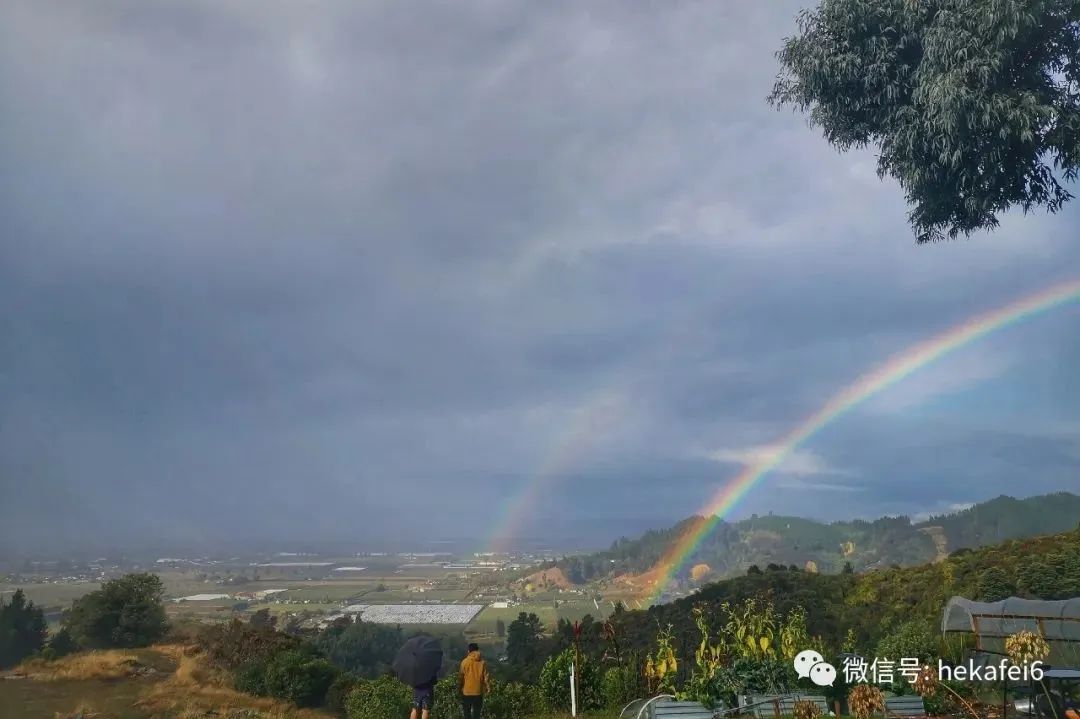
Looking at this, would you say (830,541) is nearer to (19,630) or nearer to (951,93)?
(951,93)

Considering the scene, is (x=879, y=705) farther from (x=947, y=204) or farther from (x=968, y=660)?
(x=947, y=204)

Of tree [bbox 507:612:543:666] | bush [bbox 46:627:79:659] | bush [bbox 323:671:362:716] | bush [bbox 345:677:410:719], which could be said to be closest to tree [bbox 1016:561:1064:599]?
tree [bbox 507:612:543:666]

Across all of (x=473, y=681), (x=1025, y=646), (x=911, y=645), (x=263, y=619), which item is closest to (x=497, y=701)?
(x=473, y=681)

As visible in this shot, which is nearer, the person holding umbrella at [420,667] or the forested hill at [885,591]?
the person holding umbrella at [420,667]

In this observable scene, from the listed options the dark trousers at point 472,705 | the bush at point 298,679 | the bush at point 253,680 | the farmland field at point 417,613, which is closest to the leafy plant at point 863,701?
the dark trousers at point 472,705

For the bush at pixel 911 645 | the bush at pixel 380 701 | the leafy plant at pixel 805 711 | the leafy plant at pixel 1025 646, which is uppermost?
the leafy plant at pixel 1025 646

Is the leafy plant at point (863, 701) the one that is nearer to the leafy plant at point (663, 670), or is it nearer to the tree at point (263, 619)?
the leafy plant at point (663, 670)

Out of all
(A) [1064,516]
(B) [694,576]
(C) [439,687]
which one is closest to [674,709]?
(C) [439,687]
